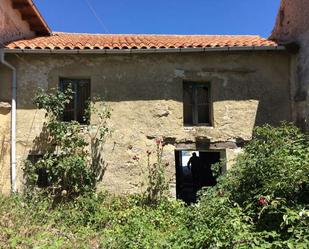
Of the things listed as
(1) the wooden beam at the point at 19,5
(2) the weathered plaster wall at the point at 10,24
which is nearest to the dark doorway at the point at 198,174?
(2) the weathered plaster wall at the point at 10,24

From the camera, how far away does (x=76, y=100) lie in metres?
10.7

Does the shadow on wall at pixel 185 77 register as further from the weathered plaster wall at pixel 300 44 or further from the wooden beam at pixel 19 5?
the wooden beam at pixel 19 5

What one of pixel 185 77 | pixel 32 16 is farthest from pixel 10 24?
pixel 185 77

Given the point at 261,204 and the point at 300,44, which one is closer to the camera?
the point at 261,204

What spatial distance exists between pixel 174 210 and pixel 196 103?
3029mm

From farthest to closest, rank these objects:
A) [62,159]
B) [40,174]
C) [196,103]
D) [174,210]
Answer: [196,103] → [40,174] → [62,159] → [174,210]

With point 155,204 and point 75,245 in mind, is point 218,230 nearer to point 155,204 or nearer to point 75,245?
point 75,245

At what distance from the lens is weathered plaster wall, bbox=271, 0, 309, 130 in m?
10.1

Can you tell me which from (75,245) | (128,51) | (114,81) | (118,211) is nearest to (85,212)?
(118,211)

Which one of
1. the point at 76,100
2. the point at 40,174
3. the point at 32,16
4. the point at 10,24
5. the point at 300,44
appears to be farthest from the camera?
the point at 32,16

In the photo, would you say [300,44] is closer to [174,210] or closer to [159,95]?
[159,95]

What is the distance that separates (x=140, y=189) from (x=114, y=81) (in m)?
2.91

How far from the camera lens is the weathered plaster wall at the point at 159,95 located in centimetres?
1033

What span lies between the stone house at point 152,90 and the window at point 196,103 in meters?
0.03
